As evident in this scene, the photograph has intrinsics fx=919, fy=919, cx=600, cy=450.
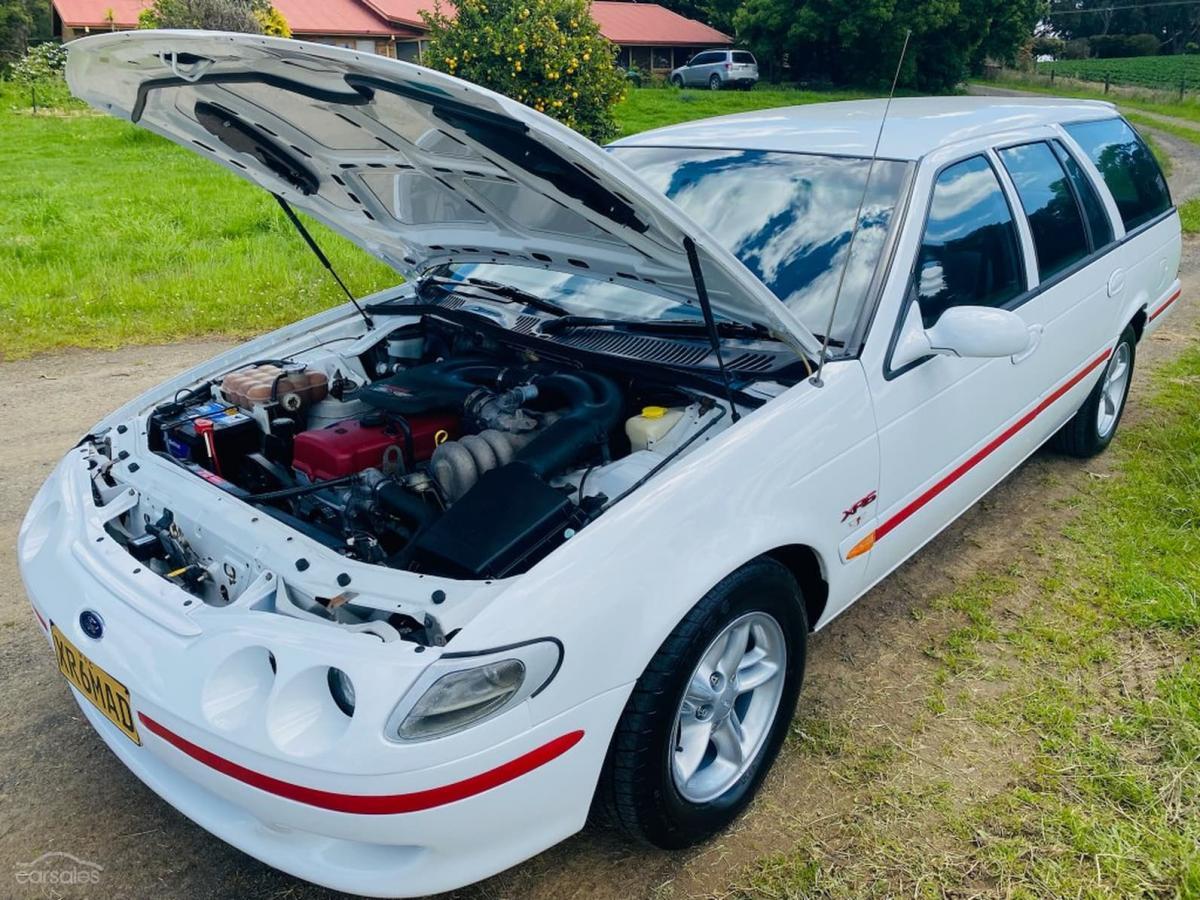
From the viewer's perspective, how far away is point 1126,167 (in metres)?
4.37

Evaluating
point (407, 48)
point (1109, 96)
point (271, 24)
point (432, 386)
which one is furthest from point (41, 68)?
point (1109, 96)

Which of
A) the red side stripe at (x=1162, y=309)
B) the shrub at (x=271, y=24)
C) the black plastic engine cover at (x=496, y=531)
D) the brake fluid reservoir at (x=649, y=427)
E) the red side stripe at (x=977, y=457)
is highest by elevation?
the shrub at (x=271, y=24)

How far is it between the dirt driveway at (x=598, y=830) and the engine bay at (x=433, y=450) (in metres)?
0.69

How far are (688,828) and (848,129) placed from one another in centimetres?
245

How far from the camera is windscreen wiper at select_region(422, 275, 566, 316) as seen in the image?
3260mm

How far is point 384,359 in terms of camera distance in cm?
343

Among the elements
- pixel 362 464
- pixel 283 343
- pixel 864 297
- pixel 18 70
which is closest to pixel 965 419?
pixel 864 297

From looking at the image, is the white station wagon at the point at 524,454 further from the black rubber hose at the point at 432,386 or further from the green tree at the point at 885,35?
the green tree at the point at 885,35

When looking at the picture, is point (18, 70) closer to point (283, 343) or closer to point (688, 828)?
point (283, 343)

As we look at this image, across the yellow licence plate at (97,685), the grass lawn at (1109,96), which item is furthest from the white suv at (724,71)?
the yellow licence plate at (97,685)

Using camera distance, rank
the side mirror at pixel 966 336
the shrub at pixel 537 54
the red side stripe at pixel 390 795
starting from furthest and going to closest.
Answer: the shrub at pixel 537 54 < the side mirror at pixel 966 336 < the red side stripe at pixel 390 795

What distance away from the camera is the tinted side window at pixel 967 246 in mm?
2902

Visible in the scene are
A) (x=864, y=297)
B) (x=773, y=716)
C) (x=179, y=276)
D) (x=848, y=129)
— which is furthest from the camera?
(x=179, y=276)

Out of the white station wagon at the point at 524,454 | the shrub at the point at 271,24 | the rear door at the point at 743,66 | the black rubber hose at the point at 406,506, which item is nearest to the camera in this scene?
the white station wagon at the point at 524,454
